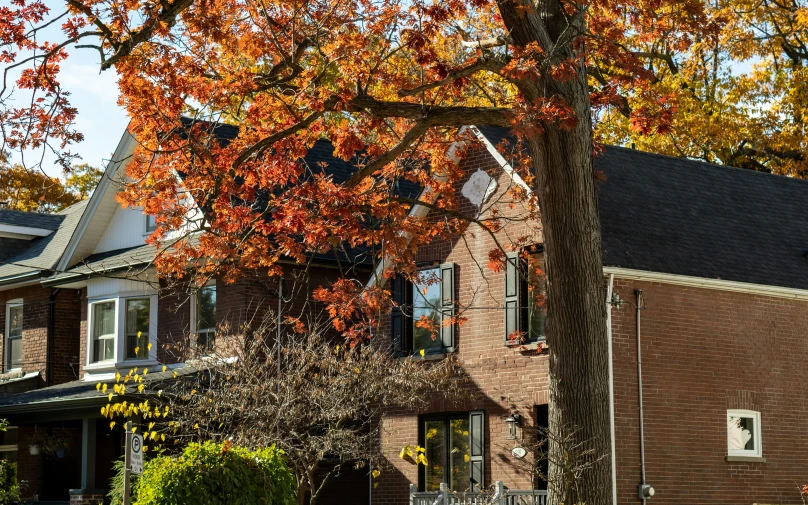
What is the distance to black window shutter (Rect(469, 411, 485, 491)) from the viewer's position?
22391 millimetres

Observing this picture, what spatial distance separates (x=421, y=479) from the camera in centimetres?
2383

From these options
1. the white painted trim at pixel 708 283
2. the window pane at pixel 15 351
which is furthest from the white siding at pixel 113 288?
the white painted trim at pixel 708 283

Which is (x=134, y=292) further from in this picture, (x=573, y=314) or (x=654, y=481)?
(x=573, y=314)

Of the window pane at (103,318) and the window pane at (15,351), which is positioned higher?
the window pane at (103,318)

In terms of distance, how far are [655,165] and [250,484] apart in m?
12.4

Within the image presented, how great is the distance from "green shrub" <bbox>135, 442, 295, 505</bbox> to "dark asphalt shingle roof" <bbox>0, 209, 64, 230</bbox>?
18.3 m

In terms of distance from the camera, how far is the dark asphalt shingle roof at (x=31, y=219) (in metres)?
34.6

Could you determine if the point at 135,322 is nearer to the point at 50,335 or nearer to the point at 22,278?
the point at 50,335

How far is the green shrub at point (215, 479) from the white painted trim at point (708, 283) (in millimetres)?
6688

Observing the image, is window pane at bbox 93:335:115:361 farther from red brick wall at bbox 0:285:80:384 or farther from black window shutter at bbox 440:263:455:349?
black window shutter at bbox 440:263:455:349

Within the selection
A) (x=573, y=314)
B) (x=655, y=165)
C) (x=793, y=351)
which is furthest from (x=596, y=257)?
(x=655, y=165)

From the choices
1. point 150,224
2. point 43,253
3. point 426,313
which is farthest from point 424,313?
point 43,253

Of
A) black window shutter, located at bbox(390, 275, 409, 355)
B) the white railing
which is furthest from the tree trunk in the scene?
black window shutter, located at bbox(390, 275, 409, 355)

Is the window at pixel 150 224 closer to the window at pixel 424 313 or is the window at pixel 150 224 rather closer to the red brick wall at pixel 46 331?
the red brick wall at pixel 46 331
